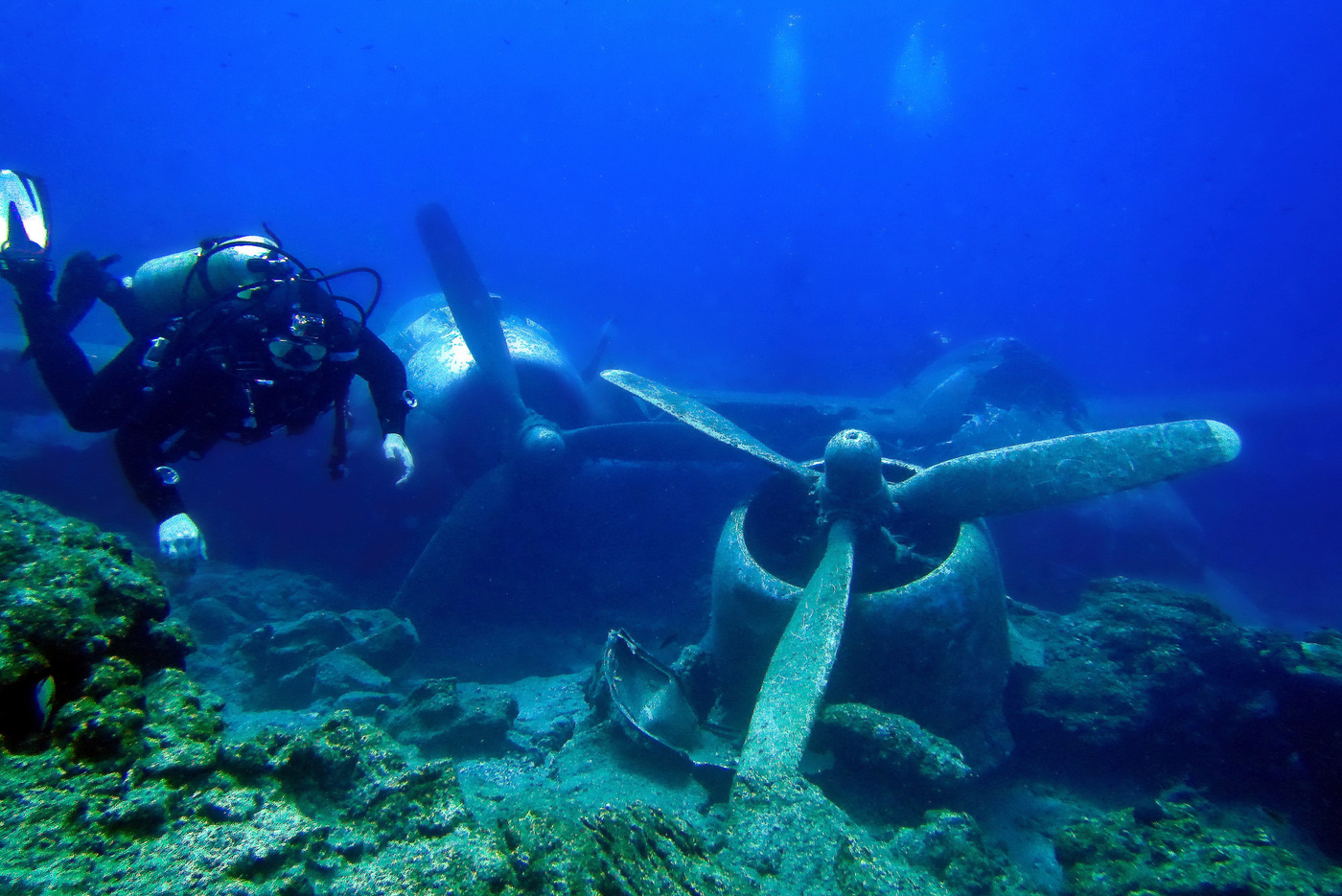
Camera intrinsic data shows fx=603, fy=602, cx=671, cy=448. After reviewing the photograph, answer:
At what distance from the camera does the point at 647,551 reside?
8422mm

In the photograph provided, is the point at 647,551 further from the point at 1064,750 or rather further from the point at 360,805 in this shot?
the point at 360,805

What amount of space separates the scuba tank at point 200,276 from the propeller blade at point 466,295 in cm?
263

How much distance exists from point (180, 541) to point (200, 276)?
257cm

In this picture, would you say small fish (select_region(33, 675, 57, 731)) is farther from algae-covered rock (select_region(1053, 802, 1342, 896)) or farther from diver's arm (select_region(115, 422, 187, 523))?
algae-covered rock (select_region(1053, 802, 1342, 896))

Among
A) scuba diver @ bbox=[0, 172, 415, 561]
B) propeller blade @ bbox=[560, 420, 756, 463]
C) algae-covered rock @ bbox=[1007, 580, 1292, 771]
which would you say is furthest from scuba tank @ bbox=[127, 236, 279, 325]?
algae-covered rock @ bbox=[1007, 580, 1292, 771]

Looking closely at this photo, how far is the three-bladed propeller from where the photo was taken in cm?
418

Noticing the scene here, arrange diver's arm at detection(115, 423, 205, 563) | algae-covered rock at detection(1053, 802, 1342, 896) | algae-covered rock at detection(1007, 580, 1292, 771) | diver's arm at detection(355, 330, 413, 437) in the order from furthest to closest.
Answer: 1. diver's arm at detection(355, 330, 413, 437)
2. algae-covered rock at detection(1007, 580, 1292, 771)
3. diver's arm at detection(115, 423, 205, 563)
4. algae-covered rock at detection(1053, 802, 1342, 896)

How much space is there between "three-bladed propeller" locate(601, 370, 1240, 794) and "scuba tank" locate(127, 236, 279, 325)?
405 cm

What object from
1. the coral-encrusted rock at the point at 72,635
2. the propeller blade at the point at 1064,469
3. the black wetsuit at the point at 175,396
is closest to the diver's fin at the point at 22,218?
the black wetsuit at the point at 175,396

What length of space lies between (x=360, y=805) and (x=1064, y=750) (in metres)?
5.62

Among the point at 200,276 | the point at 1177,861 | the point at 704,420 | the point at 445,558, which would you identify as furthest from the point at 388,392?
the point at 1177,861

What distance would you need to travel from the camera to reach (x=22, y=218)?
260 inches

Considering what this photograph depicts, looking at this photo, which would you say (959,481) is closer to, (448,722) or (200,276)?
(448,722)

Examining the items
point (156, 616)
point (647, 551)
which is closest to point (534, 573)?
point (647, 551)
